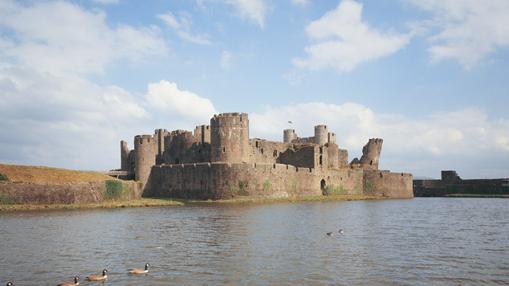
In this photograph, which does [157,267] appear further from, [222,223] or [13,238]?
[222,223]

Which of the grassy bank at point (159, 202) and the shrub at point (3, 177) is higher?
the shrub at point (3, 177)

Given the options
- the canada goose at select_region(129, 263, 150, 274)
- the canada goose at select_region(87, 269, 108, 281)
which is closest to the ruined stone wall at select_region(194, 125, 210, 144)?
the canada goose at select_region(129, 263, 150, 274)

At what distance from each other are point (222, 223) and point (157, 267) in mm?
15035

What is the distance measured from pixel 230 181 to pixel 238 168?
63.5 inches

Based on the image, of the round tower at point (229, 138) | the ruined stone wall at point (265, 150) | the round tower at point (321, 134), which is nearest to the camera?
the round tower at point (229, 138)

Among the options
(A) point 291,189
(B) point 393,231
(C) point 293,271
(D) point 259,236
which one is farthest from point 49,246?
(A) point 291,189

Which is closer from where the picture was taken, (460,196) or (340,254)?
(340,254)

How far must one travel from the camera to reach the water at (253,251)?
18.1 metres

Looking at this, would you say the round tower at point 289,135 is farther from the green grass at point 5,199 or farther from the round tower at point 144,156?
the green grass at point 5,199

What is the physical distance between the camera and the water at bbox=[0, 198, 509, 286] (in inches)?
714

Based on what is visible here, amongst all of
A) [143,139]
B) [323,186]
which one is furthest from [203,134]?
[323,186]

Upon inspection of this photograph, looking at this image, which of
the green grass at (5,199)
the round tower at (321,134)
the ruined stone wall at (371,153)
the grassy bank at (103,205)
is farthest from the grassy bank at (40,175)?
the ruined stone wall at (371,153)

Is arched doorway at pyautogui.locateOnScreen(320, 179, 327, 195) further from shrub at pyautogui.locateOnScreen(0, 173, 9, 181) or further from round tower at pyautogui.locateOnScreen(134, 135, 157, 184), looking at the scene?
shrub at pyautogui.locateOnScreen(0, 173, 9, 181)

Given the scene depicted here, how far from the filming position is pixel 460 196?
9294 centimetres
